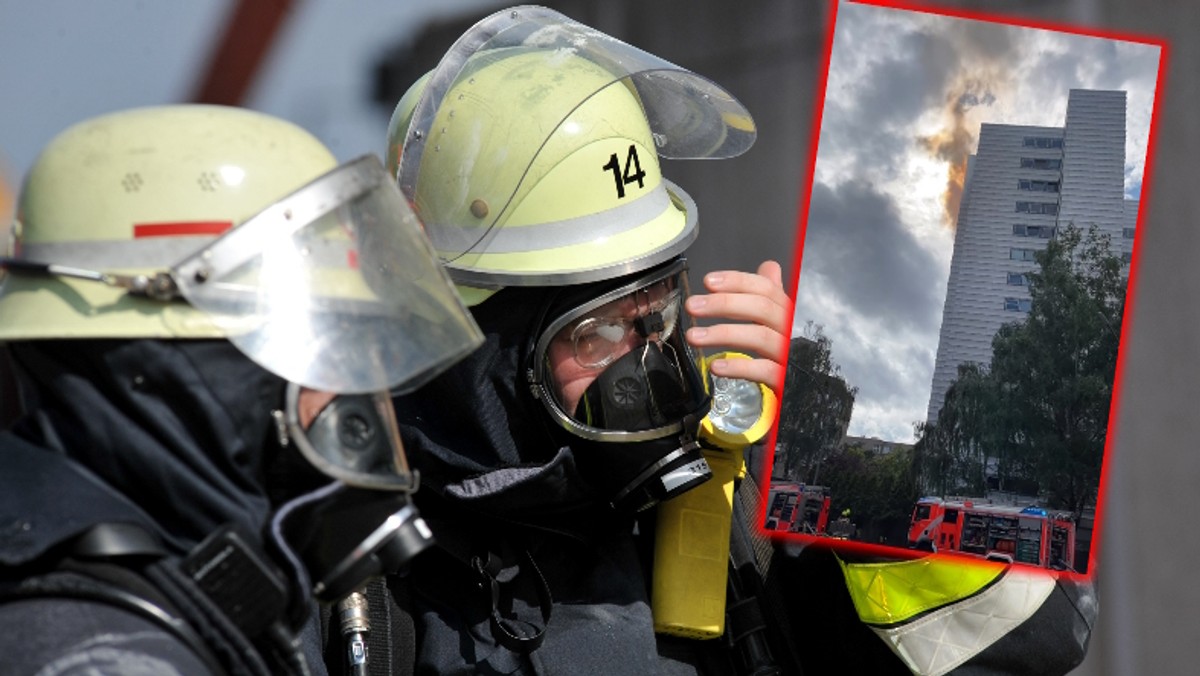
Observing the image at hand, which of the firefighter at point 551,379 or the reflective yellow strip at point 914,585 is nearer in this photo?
the firefighter at point 551,379

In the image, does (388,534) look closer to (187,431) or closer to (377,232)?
(187,431)

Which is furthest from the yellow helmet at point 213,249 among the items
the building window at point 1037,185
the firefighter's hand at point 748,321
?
the building window at point 1037,185

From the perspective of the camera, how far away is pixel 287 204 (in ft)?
5.11

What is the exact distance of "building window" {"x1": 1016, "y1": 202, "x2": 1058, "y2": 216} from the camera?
2.33 m

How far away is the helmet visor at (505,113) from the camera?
228cm

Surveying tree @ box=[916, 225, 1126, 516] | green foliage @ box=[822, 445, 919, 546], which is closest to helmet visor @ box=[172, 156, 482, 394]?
green foliage @ box=[822, 445, 919, 546]

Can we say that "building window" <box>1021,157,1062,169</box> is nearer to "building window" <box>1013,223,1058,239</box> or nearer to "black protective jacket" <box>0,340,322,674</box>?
"building window" <box>1013,223,1058,239</box>

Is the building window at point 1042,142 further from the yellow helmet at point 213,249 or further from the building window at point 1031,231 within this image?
the yellow helmet at point 213,249

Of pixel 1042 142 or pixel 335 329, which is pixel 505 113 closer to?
pixel 335 329

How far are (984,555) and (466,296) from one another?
3.30ft

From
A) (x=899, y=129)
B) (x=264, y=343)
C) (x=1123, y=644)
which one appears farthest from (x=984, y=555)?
(x=1123, y=644)

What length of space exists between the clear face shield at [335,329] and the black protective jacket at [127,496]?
5 cm

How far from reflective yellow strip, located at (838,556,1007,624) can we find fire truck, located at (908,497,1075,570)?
0.16 ft

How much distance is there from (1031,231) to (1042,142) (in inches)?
6.5
